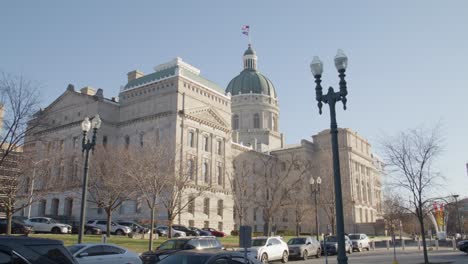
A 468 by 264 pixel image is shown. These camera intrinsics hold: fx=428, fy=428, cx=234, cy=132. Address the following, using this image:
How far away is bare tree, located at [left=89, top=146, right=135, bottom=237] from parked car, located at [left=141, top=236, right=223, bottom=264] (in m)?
20.3

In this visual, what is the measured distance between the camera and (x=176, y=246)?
67.9 ft

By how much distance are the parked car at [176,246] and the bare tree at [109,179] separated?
2032 centimetres

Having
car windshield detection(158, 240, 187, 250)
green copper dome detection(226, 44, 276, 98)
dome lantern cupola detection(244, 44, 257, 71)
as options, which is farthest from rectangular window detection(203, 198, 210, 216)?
dome lantern cupola detection(244, 44, 257, 71)

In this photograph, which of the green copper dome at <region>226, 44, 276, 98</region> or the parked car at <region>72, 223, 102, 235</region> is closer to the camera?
the parked car at <region>72, 223, 102, 235</region>

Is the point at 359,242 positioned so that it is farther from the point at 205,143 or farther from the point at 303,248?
the point at 205,143

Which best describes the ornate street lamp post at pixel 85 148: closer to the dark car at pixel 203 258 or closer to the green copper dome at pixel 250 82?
the dark car at pixel 203 258

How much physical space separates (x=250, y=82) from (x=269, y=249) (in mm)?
84585

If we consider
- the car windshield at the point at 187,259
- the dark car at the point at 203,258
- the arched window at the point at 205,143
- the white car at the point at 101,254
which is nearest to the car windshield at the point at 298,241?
the white car at the point at 101,254

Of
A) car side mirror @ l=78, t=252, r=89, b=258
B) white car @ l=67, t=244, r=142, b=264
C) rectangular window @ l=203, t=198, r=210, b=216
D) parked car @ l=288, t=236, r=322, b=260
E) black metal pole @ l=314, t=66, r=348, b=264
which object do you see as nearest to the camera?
black metal pole @ l=314, t=66, r=348, b=264

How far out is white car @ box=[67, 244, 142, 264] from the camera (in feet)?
51.6

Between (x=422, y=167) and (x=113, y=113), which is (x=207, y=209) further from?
(x=422, y=167)

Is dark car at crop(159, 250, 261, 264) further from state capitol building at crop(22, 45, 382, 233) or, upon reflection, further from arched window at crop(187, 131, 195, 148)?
arched window at crop(187, 131, 195, 148)

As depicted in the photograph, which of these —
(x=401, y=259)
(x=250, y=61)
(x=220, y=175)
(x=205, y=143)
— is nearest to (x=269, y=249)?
(x=401, y=259)

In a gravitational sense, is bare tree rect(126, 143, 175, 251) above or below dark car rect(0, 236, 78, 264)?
above
